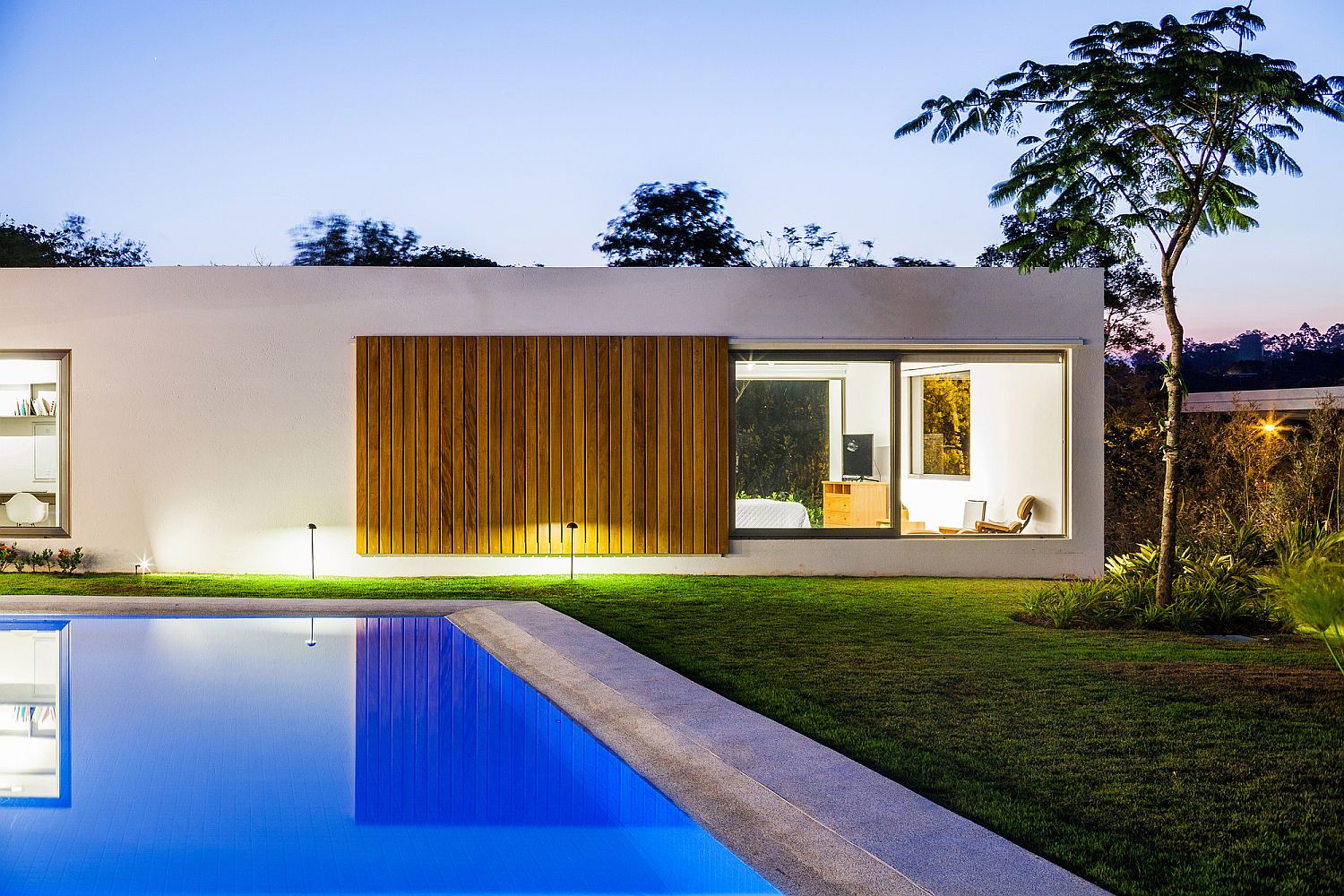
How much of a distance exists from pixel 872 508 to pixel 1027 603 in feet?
8.86

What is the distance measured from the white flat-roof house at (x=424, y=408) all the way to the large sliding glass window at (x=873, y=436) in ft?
0.59

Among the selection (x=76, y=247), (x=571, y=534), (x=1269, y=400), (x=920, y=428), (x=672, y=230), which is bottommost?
(x=571, y=534)

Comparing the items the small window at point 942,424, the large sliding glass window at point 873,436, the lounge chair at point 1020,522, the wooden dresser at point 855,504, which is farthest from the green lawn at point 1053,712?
the small window at point 942,424

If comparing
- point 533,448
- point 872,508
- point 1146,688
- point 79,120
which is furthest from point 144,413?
point 79,120

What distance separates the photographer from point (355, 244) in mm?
29828

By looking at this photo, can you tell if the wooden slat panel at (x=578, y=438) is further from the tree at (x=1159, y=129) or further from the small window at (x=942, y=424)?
the tree at (x=1159, y=129)

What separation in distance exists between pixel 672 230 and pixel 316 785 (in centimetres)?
2651

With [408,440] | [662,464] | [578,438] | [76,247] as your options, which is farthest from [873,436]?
[76,247]

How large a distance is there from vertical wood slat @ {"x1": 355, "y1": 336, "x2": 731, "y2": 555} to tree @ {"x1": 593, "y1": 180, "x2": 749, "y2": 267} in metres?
18.8

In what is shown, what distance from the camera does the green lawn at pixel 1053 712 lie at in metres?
3.53

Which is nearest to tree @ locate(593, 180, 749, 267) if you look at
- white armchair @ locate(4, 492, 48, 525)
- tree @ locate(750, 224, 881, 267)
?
tree @ locate(750, 224, 881, 267)

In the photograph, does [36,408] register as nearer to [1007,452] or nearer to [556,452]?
[556,452]

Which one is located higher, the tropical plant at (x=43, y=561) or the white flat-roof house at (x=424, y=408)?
the white flat-roof house at (x=424, y=408)

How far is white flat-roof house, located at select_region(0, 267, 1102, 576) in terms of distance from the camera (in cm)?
1066
